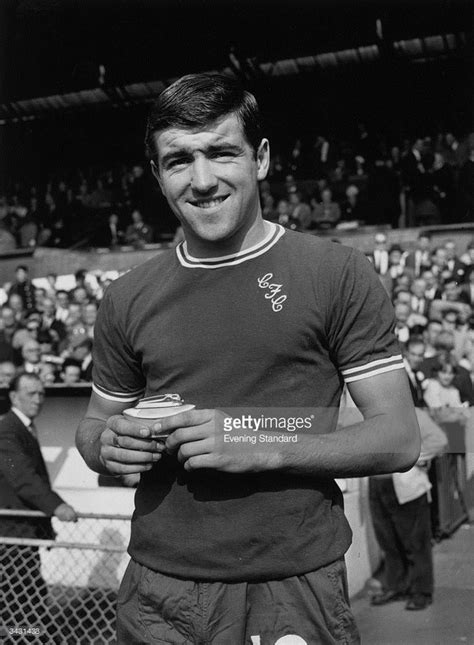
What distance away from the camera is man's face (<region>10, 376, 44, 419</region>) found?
3539 millimetres

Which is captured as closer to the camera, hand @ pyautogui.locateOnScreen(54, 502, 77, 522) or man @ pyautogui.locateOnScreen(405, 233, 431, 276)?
hand @ pyautogui.locateOnScreen(54, 502, 77, 522)

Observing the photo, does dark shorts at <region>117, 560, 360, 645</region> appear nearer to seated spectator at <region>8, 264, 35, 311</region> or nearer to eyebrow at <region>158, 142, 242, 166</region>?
eyebrow at <region>158, 142, 242, 166</region>

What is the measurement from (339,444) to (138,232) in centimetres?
853

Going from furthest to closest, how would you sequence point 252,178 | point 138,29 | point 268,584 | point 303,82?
point 303,82 → point 138,29 → point 252,178 → point 268,584

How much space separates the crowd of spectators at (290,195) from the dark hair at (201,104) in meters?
7.03

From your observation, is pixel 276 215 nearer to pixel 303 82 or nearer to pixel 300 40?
pixel 303 82

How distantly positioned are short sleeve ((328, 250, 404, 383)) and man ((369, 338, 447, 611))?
2599 mm

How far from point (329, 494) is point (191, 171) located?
1.96 feet

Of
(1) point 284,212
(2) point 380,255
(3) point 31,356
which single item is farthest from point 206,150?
(1) point 284,212

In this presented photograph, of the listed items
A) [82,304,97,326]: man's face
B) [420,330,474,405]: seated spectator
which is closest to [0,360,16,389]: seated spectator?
[82,304,97,326]: man's face

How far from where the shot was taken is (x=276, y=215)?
→ 8641 mm

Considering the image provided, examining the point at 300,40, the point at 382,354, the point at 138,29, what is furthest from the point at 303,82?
the point at 382,354

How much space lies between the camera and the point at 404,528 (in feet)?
12.5

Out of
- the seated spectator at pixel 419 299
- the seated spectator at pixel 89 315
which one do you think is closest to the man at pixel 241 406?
the seated spectator at pixel 419 299
